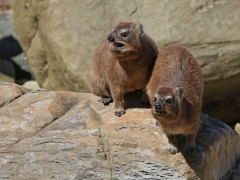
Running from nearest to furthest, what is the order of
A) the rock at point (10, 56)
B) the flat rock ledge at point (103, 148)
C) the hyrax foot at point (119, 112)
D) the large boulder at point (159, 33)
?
1. the flat rock ledge at point (103, 148)
2. the hyrax foot at point (119, 112)
3. the large boulder at point (159, 33)
4. the rock at point (10, 56)

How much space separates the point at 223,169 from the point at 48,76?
6.52 m

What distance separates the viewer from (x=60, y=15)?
1213cm

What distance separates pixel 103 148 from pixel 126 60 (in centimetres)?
133

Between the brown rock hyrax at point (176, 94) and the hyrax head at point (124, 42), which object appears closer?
the brown rock hyrax at point (176, 94)

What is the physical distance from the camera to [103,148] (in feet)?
24.6

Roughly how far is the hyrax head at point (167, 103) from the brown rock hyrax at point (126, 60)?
1.12 m

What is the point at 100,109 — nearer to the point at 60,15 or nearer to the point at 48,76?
the point at 60,15

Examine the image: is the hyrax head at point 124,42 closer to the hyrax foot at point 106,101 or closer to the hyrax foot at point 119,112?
the hyrax foot at point 119,112

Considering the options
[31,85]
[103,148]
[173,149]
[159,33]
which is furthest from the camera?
[31,85]

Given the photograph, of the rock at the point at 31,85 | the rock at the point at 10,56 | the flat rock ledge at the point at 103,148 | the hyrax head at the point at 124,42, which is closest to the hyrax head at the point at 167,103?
the flat rock ledge at the point at 103,148

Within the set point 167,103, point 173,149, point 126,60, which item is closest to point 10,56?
point 126,60

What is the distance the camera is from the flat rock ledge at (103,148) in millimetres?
7281

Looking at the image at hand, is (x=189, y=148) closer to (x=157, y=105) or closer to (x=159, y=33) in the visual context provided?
(x=157, y=105)

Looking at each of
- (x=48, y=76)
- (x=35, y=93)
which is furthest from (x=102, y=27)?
(x=35, y=93)
